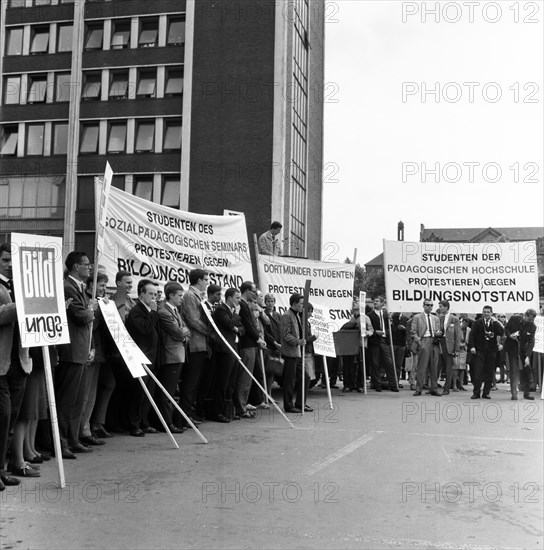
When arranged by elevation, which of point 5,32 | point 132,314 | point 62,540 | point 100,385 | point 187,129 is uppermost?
point 5,32

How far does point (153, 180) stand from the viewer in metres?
45.8

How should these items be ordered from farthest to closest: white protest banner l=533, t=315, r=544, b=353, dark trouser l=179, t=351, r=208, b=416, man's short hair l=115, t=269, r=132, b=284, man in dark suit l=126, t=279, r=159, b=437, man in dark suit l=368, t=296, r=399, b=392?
man in dark suit l=368, t=296, r=399, b=392 → white protest banner l=533, t=315, r=544, b=353 → dark trouser l=179, t=351, r=208, b=416 → man's short hair l=115, t=269, r=132, b=284 → man in dark suit l=126, t=279, r=159, b=437

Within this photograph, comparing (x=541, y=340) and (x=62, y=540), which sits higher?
(x=541, y=340)

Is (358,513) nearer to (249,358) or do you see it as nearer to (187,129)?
(249,358)

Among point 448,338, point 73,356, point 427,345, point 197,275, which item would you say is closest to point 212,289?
point 197,275

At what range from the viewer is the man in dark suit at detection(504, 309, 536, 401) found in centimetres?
1512

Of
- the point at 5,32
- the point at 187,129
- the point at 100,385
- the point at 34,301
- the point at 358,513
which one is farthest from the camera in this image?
the point at 5,32

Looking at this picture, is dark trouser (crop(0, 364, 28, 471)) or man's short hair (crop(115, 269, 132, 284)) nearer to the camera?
dark trouser (crop(0, 364, 28, 471))

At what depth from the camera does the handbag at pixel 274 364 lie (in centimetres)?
1268

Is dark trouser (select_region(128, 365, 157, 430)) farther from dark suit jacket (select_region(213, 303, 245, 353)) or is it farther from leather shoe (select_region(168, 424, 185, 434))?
dark suit jacket (select_region(213, 303, 245, 353))

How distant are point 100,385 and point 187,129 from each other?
125ft

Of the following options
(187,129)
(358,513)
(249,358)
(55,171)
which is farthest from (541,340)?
(55,171)

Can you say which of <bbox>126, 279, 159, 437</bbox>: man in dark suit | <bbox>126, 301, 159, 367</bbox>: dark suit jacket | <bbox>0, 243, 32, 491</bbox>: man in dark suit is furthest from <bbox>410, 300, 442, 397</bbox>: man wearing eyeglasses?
<bbox>0, 243, 32, 491</bbox>: man in dark suit

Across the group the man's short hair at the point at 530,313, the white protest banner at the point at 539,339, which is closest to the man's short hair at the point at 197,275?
the man's short hair at the point at 530,313
